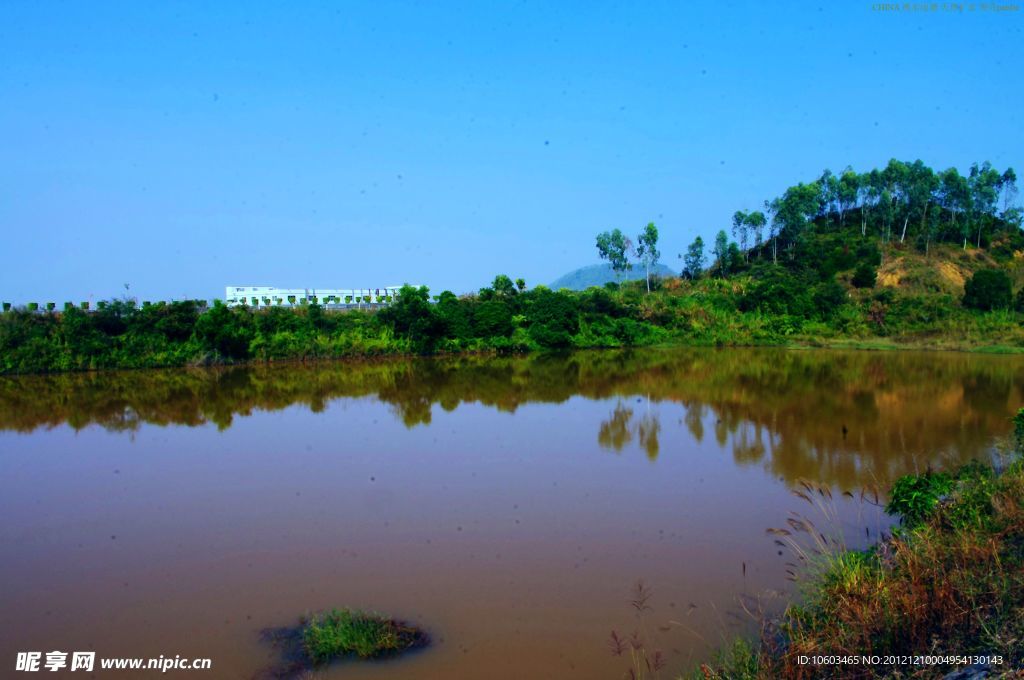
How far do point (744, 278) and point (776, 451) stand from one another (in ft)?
91.8

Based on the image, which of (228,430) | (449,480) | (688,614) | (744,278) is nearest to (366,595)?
(688,614)

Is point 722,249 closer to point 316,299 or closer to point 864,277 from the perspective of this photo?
point 864,277

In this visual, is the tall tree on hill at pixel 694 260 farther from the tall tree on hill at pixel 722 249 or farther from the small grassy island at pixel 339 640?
the small grassy island at pixel 339 640

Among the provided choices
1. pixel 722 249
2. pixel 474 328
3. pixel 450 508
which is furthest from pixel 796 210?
pixel 450 508

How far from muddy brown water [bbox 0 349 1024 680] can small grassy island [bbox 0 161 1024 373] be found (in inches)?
305

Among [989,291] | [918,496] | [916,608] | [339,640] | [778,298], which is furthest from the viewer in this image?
[778,298]

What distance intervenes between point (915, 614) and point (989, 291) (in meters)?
29.0

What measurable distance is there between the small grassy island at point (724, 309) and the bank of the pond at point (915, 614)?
23108mm

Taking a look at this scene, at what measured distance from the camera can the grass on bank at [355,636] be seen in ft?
15.5

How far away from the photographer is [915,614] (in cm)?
361

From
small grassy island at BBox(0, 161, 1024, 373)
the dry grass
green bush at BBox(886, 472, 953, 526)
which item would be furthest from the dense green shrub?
the dry grass

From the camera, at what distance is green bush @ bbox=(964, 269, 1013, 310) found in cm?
2681

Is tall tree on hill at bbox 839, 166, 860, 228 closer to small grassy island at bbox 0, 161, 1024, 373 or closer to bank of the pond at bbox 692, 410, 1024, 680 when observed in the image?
small grassy island at bbox 0, 161, 1024, 373

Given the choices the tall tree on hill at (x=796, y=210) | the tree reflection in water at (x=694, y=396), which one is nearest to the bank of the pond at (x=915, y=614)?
the tree reflection in water at (x=694, y=396)
